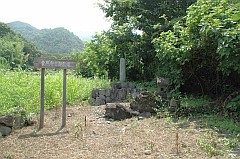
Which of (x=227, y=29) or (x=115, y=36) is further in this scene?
(x=115, y=36)

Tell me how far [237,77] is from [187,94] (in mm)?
1592

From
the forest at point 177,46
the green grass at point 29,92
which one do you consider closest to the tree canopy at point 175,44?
the forest at point 177,46

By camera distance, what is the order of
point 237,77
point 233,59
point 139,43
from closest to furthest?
point 233,59, point 237,77, point 139,43

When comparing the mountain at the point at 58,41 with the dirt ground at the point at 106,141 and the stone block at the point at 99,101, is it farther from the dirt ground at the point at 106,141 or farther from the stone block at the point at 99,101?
the dirt ground at the point at 106,141

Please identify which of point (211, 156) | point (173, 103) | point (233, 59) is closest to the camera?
point (211, 156)

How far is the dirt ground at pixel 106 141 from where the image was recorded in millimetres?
3486

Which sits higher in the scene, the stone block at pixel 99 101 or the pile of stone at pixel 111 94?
the pile of stone at pixel 111 94

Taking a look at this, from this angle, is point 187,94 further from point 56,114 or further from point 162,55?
point 56,114

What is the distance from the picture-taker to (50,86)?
7.12m

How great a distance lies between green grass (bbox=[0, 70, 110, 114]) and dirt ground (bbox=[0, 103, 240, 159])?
0.73 m

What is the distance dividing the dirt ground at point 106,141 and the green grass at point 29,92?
734 mm

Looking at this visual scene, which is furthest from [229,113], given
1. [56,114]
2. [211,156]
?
[56,114]

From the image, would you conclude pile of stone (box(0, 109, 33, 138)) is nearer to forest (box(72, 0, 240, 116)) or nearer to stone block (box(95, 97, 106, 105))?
stone block (box(95, 97, 106, 105))

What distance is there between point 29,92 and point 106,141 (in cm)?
311
